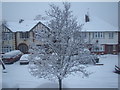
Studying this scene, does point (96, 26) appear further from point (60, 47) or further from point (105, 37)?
point (60, 47)

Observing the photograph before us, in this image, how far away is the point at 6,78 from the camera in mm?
20469

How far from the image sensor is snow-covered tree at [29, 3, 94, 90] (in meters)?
14.3

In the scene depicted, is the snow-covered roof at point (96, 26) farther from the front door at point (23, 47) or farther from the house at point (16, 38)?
the front door at point (23, 47)

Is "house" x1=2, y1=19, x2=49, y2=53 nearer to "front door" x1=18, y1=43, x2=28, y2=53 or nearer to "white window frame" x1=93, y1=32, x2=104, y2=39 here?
"front door" x1=18, y1=43, x2=28, y2=53

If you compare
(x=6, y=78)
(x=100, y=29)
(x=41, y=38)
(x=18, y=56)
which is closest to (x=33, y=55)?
(x=41, y=38)

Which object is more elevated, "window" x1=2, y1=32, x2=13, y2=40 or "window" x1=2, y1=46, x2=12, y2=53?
"window" x1=2, y1=32, x2=13, y2=40

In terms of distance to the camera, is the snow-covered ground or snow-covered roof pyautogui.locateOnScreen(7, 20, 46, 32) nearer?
the snow-covered ground

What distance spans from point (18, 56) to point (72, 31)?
18595 millimetres

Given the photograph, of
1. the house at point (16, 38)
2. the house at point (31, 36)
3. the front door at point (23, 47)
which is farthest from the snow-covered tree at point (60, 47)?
the front door at point (23, 47)

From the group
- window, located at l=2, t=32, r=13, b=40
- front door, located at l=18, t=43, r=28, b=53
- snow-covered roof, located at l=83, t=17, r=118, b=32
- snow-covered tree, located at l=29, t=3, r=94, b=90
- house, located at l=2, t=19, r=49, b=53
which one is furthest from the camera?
front door, located at l=18, t=43, r=28, b=53

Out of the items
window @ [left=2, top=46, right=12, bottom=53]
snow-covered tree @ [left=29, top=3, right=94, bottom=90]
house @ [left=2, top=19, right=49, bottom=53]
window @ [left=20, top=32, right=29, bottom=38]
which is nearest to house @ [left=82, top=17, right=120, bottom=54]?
house @ [left=2, top=19, right=49, bottom=53]

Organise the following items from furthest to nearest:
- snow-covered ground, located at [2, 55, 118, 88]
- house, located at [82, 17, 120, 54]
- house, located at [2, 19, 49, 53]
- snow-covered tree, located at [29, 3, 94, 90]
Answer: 1. house, located at [2, 19, 49, 53]
2. house, located at [82, 17, 120, 54]
3. snow-covered ground, located at [2, 55, 118, 88]
4. snow-covered tree, located at [29, 3, 94, 90]

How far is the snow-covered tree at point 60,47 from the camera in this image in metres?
14.3

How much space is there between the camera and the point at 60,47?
14383mm
